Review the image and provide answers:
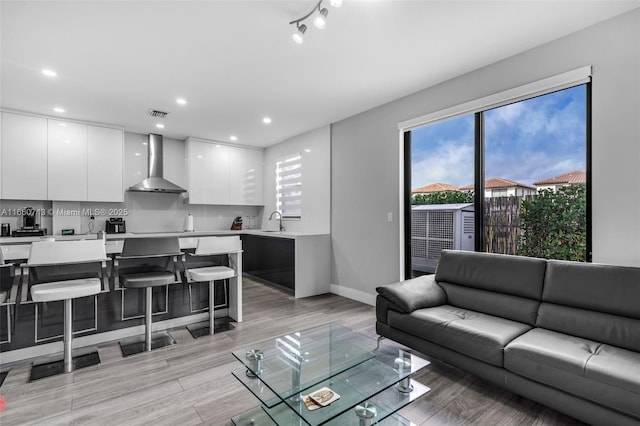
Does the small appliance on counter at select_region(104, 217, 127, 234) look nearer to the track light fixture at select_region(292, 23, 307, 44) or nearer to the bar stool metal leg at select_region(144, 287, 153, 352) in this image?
the bar stool metal leg at select_region(144, 287, 153, 352)

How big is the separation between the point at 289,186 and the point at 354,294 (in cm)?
247

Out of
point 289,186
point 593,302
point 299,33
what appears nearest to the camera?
point 593,302

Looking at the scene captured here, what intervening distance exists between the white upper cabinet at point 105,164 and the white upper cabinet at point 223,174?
1.11 metres

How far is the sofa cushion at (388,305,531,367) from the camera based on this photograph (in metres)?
2.01

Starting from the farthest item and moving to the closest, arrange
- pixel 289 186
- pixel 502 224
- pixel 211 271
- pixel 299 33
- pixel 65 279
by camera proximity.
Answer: pixel 289 186
pixel 211 271
pixel 502 224
pixel 65 279
pixel 299 33

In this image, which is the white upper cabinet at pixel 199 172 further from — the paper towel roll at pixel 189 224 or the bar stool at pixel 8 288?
the bar stool at pixel 8 288

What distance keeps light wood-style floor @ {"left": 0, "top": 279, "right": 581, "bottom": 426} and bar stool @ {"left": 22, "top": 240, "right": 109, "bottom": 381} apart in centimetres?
14

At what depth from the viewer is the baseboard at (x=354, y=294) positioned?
4.15 m

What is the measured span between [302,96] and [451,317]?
292 centimetres

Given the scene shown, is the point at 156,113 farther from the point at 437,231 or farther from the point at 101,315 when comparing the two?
the point at 437,231

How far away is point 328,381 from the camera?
1.74 metres

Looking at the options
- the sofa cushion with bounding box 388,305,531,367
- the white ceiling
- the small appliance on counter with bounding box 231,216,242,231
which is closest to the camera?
the sofa cushion with bounding box 388,305,531,367

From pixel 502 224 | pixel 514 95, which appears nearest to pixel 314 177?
pixel 502 224

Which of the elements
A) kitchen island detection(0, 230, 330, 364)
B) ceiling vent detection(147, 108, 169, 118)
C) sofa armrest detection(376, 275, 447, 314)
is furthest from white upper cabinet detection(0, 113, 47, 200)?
sofa armrest detection(376, 275, 447, 314)
